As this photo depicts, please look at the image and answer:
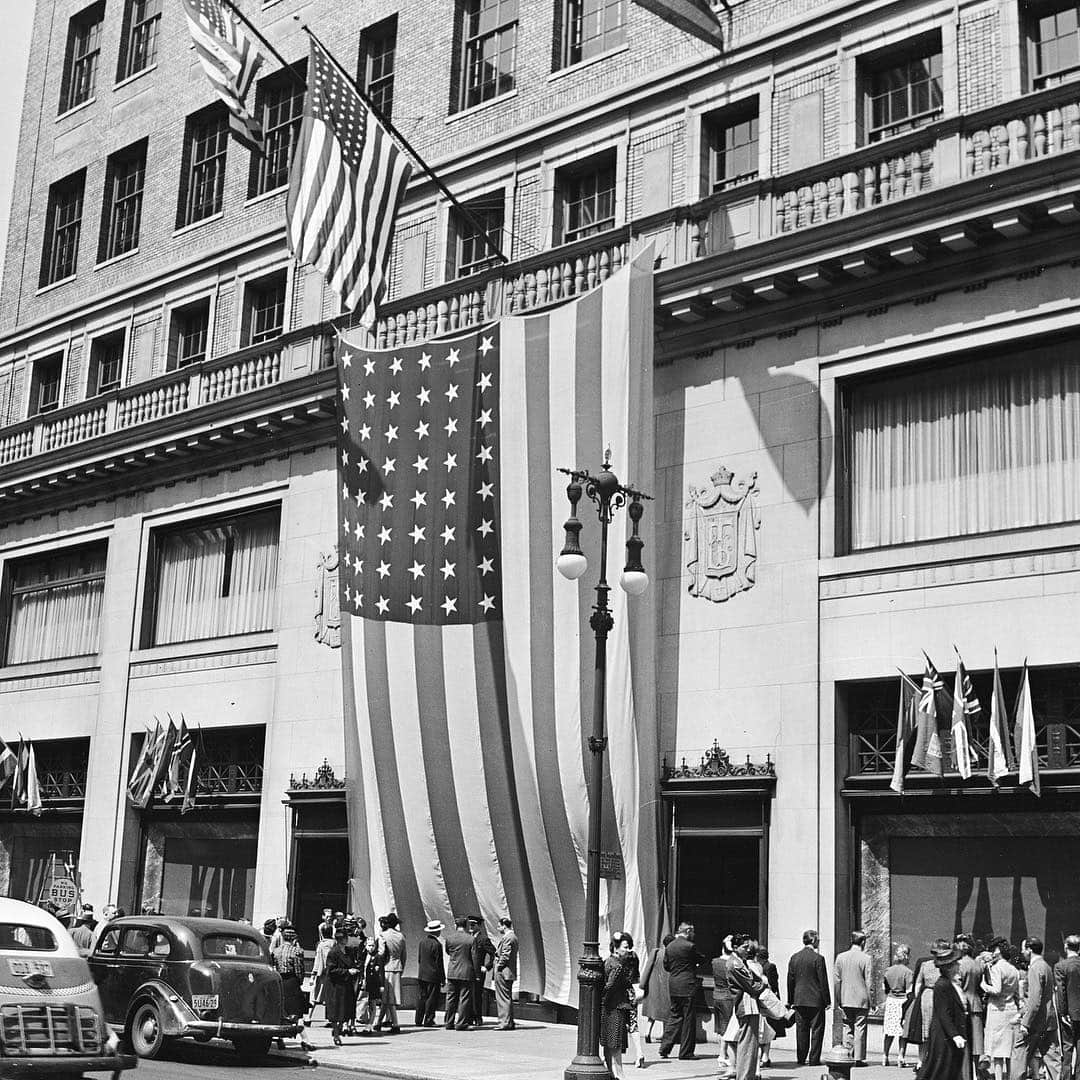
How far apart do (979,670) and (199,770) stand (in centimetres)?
1818

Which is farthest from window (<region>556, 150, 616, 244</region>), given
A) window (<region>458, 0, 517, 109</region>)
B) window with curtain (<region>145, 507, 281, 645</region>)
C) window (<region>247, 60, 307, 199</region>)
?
window with curtain (<region>145, 507, 281, 645</region>)

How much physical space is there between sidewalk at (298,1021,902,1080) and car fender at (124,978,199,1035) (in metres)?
2.00

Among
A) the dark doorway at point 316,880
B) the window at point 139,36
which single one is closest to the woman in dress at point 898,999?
the dark doorway at point 316,880

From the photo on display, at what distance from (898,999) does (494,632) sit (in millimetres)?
9202

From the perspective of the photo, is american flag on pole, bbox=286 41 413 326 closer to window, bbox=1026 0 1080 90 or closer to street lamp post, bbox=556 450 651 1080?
street lamp post, bbox=556 450 651 1080

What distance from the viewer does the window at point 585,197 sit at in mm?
27891

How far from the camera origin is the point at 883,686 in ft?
70.6

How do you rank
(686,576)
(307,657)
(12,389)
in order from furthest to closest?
1. (12,389)
2. (307,657)
3. (686,576)

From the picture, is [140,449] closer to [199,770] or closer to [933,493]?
[199,770]

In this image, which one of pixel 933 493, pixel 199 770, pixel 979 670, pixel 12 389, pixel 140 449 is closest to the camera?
pixel 979 670

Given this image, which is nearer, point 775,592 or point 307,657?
point 775,592

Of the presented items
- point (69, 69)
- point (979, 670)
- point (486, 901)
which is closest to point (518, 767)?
point (486, 901)

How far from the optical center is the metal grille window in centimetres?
2347

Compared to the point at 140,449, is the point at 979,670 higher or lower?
lower
